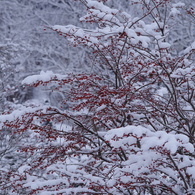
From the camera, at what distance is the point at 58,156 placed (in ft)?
10.3

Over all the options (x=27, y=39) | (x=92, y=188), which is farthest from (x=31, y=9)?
(x=92, y=188)

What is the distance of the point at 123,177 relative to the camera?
2805 millimetres

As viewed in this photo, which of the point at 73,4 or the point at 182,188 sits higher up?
the point at 73,4

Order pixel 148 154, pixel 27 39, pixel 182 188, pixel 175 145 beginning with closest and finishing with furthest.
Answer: pixel 175 145 < pixel 148 154 < pixel 182 188 < pixel 27 39

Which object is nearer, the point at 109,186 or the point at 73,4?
the point at 109,186

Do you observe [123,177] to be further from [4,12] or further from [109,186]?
[4,12]

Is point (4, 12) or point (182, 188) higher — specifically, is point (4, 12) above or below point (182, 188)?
above

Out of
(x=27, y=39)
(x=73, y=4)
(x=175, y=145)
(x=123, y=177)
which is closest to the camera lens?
(x=175, y=145)

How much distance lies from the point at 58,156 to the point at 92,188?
54cm

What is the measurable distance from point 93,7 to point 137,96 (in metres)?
1.21

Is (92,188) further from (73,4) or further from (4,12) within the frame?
(4,12)

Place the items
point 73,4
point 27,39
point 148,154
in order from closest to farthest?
1. point 148,154
2. point 73,4
3. point 27,39

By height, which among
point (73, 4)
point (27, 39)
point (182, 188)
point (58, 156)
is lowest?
point (182, 188)

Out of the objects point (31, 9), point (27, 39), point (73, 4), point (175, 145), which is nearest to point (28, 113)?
point (175, 145)
